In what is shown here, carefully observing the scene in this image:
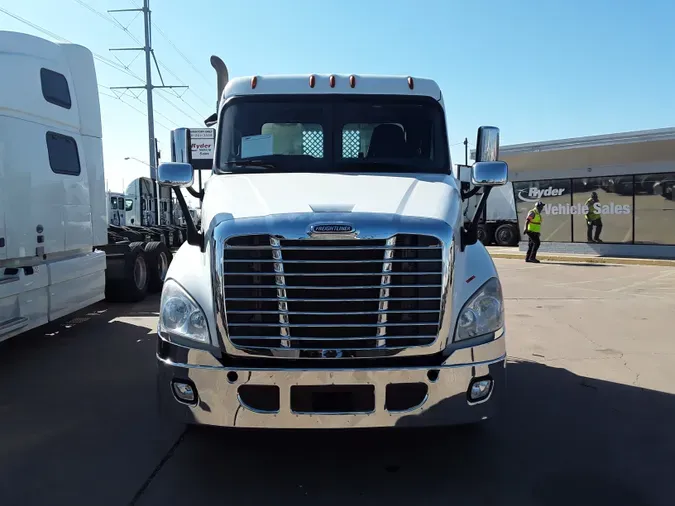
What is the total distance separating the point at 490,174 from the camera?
434 centimetres

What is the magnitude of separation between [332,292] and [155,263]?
8.29 m

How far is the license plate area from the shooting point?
10.2 feet

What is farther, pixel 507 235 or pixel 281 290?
pixel 507 235

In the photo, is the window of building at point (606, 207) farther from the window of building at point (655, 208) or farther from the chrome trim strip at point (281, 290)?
the chrome trim strip at point (281, 290)

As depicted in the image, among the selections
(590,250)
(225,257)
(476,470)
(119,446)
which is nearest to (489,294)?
(476,470)

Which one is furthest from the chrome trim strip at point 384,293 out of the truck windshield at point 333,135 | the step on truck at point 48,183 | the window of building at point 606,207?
the window of building at point 606,207

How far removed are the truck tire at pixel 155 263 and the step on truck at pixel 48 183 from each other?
2528 mm

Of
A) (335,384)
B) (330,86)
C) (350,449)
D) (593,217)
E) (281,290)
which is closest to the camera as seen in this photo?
(335,384)

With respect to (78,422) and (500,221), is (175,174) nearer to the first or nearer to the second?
(78,422)

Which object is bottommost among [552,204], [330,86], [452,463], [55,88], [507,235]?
[452,463]

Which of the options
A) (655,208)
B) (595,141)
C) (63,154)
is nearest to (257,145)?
(63,154)

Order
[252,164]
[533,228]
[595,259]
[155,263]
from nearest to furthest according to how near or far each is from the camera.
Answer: [252,164] → [155,263] → [533,228] → [595,259]

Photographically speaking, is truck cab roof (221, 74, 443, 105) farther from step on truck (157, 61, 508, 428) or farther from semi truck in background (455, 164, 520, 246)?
semi truck in background (455, 164, 520, 246)

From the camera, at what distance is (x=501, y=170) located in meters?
4.34
